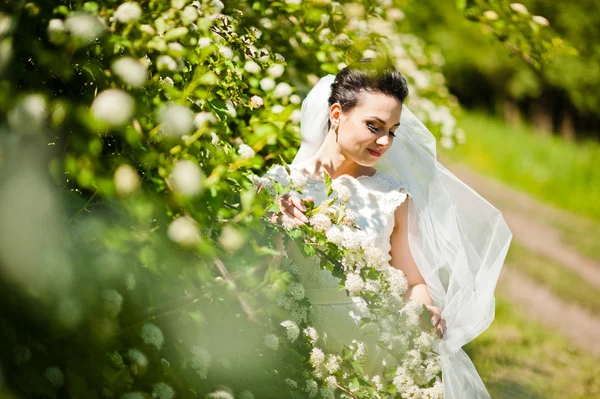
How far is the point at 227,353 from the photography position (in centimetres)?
203

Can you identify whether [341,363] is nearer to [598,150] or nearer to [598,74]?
[598,150]

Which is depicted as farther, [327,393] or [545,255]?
[545,255]

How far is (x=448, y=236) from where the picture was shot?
A: 9.62 ft

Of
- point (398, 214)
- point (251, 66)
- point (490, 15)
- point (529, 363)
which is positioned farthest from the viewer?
point (529, 363)

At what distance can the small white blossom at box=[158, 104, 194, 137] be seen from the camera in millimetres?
1576

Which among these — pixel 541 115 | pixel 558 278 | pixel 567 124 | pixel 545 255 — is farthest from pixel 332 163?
pixel 541 115

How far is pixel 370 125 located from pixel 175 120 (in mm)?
1280

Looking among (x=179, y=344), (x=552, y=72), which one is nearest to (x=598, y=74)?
(x=552, y=72)

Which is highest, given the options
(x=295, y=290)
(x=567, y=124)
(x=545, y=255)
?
(x=295, y=290)

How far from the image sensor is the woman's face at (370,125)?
2.66 m

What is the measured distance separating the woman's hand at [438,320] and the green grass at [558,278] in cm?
395

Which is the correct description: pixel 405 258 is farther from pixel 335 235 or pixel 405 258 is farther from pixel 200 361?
pixel 200 361

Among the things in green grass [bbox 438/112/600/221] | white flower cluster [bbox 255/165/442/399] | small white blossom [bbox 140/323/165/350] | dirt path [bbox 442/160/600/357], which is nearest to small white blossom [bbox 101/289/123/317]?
small white blossom [bbox 140/323/165/350]

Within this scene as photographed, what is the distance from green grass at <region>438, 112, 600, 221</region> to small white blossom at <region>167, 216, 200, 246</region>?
8.52 metres
